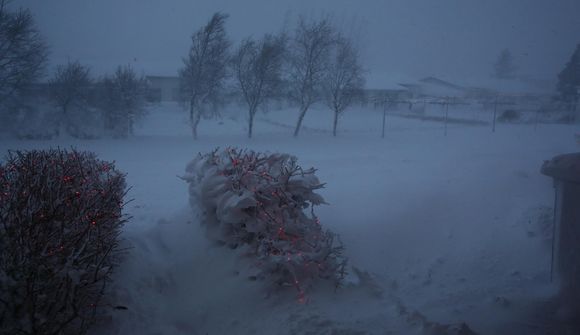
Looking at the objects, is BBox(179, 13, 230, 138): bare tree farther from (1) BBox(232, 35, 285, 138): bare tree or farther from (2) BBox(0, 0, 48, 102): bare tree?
(2) BBox(0, 0, 48, 102): bare tree

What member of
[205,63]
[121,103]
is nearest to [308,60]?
[205,63]

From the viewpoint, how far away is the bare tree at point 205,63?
22.2 metres

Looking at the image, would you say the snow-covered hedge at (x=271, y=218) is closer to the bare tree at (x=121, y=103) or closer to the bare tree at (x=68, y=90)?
the bare tree at (x=121, y=103)

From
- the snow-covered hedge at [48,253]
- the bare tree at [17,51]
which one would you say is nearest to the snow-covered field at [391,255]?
the snow-covered hedge at [48,253]

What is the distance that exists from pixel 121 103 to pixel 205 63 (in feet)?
16.2

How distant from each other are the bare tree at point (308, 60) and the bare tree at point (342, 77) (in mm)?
535

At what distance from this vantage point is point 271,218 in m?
4.95

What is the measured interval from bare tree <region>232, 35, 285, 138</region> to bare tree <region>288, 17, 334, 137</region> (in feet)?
4.95

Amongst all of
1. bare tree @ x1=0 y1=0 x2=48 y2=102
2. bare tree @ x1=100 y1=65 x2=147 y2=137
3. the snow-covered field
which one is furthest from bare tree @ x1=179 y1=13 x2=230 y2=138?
the snow-covered field

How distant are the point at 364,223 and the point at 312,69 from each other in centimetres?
1852

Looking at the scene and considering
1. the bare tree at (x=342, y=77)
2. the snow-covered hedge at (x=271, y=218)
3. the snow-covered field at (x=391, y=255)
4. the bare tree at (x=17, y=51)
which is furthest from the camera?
the bare tree at (x=342, y=77)

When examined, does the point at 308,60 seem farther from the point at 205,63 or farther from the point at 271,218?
the point at 271,218

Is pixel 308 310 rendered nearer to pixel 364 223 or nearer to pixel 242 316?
pixel 242 316

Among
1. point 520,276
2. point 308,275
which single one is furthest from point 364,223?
point 308,275
